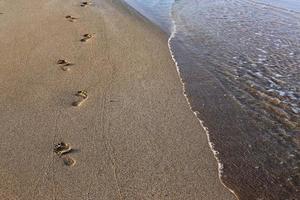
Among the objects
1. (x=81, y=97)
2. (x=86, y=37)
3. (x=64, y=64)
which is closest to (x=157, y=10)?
(x=86, y=37)

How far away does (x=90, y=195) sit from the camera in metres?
4.00

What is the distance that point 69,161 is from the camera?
447 centimetres

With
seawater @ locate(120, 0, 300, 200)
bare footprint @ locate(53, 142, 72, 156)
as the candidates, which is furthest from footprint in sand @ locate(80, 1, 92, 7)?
bare footprint @ locate(53, 142, 72, 156)

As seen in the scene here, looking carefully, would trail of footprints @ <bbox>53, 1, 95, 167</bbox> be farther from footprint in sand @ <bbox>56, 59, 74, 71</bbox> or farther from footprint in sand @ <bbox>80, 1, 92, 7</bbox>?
footprint in sand @ <bbox>80, 1, 92, 7</bbox>

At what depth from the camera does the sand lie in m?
4.19

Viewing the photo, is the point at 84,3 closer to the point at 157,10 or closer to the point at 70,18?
the point at 70,18

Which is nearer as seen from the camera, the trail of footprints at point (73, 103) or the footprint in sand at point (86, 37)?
the trail of footprints at point (73, 103)

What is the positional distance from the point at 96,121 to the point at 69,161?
92cm

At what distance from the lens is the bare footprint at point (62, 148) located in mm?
4618

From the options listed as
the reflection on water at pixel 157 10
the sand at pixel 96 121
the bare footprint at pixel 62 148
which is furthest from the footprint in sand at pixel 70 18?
the bare footprint at pixel 62 148

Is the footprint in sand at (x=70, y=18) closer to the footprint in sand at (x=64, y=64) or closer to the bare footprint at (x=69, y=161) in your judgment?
the footprint in sand at (x=64, y=64)

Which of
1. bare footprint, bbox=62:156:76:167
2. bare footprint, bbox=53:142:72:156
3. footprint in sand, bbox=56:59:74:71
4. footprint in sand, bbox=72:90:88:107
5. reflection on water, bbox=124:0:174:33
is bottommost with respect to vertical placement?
reflection on water, bbox=124:0:174:33

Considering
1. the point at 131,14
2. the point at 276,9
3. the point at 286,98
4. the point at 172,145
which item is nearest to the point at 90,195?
the point at 172,145

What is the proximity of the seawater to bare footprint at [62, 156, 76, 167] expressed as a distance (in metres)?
1.53
